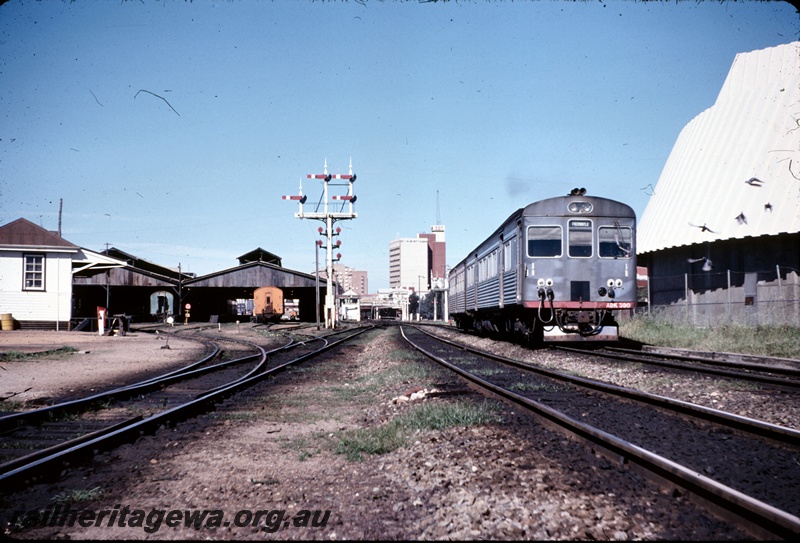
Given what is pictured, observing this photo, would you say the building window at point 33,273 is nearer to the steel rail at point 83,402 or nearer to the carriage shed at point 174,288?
the carriage shed at point 174,288

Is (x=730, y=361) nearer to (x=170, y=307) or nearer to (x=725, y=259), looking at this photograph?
(x=725, y=259)

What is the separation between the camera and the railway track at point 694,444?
3.35 m

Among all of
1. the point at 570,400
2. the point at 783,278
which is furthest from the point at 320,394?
the point at 783,278

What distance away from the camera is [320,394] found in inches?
369

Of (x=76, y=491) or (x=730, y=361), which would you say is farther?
(x=730, y=361)

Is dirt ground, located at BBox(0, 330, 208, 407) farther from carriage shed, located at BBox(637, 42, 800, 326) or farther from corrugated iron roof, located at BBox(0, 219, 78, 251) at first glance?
carriage shed, located at BBox(637, 42, 800, 326)

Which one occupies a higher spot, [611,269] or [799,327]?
[611,269]

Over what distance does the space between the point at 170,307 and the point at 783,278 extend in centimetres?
5570

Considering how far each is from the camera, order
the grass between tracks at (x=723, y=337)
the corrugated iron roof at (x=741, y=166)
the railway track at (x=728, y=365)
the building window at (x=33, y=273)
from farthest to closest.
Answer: the building window at (x=33, y=273)
the corrugated iron roof at (x=741, y=166)
the grass between tracks at (x=723, y=337)
the railway track at (x=728, y=365)

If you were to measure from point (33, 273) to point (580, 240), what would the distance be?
25632mm

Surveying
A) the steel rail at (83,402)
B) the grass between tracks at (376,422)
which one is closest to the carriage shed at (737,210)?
the grass between tracks at (376,422)

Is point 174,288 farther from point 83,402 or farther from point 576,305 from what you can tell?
point 83,402

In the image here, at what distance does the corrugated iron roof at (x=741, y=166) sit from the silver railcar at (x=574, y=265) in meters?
10.9

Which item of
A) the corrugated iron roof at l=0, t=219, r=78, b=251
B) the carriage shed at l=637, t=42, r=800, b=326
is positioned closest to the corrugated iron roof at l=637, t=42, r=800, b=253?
the carriage shed at l=637, t=42, r=800, b=326
